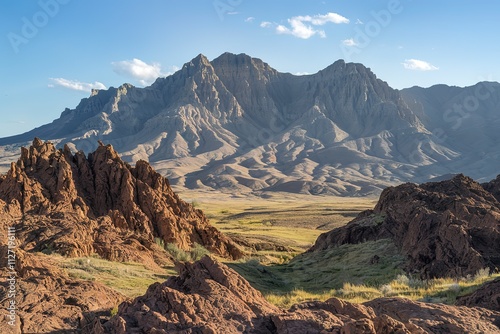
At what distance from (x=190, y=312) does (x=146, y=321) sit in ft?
3.04

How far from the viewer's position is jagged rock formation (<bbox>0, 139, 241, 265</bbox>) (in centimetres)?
2872

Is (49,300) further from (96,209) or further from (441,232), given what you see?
(96,209)

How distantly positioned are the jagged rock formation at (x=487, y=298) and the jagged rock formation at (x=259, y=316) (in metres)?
2.20

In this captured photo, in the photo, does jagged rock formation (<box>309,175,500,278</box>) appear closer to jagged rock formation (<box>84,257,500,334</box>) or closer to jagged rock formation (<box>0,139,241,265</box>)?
jagged rock formation (<box>0,139,241,265</box>)

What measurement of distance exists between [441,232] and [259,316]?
20.7 meters

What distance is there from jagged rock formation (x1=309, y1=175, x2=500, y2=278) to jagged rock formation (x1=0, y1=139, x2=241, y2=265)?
44.8ft

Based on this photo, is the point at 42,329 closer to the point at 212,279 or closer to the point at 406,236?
the point at 212,279

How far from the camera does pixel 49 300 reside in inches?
532

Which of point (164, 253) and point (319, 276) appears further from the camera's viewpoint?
point (164, 253)

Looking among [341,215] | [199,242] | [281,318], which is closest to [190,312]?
[281,318]

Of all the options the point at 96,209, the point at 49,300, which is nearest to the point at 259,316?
the point at 49,300

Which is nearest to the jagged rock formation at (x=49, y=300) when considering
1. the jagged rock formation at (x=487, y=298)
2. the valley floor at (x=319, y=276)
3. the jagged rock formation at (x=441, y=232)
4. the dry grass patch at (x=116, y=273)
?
the dry grass patch at (x=116, y=273)

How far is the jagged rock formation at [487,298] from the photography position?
41.0 ft

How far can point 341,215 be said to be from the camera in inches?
4102
